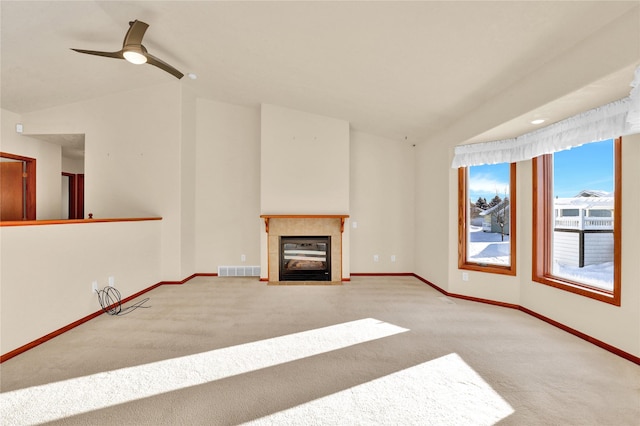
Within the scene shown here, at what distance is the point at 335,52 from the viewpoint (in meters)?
2.74

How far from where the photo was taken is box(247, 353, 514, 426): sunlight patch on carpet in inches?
61.7

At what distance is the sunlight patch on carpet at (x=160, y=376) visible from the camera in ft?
5.46

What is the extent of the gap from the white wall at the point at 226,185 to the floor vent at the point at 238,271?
0.09 metres

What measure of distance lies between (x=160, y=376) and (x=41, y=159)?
538cm

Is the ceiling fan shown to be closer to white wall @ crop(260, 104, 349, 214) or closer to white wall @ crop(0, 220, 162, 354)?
white wall @ crop(0, 220, 162, 354)

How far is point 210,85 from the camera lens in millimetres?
4410

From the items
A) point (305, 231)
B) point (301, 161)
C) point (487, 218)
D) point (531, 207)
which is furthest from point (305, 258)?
point (531, 207)

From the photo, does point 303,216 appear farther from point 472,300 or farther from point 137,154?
point 137,154

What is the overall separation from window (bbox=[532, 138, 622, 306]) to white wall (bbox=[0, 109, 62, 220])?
26.1 feet

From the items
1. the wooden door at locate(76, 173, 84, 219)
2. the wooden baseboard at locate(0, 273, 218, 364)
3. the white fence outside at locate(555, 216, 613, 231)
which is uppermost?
the wooden door at locate(76, 173, 84, 219)

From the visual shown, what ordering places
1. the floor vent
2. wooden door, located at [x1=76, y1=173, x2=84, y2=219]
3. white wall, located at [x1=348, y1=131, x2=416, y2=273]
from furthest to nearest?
wooden door, located at [x1=76, y1=173, x2=84, y2=219], white wall, located at [x1=348, y1=131, x2=416, y2=273], the floor vent

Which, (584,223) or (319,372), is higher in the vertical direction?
(584,223)

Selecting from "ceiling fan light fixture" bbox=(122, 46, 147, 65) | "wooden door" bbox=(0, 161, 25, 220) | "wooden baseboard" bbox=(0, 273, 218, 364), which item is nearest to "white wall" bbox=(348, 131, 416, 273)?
"ceiling fan light fixture" bbox=(122, 46, 147, 65)

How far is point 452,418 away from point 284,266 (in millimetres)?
3486
